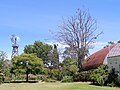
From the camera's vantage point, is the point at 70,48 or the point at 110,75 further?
the point at 70,48

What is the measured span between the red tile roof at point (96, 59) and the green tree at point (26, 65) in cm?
919

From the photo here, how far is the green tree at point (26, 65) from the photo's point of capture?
57.8m

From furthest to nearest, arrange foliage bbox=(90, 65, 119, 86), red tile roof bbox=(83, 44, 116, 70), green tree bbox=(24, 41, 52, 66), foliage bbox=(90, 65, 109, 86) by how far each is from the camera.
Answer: green tree bbox=(24, 41, 52, 66), red tile roof bbox=(83, 44, 116, 70), foliage bbox=(90, 65, 109, 86), foliage bbox=(90, 65, 119, 86)

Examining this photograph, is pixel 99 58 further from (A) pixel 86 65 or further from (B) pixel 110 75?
(B) pixel 110 75

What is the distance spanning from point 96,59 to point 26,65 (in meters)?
14.0

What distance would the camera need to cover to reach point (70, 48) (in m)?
55.9

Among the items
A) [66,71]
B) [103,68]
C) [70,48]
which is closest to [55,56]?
[66,71]

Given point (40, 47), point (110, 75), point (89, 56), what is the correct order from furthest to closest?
1. point (40, 47)
2. point (89, 56)
3. point (110, 75)

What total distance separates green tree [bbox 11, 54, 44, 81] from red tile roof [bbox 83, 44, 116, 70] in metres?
9.19

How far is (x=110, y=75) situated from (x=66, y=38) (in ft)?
65.5

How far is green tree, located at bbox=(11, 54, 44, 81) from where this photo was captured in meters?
57.8

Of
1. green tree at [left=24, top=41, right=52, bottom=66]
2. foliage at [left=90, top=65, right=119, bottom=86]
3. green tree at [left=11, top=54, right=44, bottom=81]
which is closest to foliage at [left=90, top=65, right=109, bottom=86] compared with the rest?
foliage at [left=90, top=65, right=119, bottom=86]

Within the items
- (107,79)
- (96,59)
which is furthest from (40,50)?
(107,79)

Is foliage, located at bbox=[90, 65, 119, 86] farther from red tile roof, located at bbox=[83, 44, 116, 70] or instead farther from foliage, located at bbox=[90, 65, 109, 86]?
red tile roof, located at bbox=[83, 44, 116, 70]
